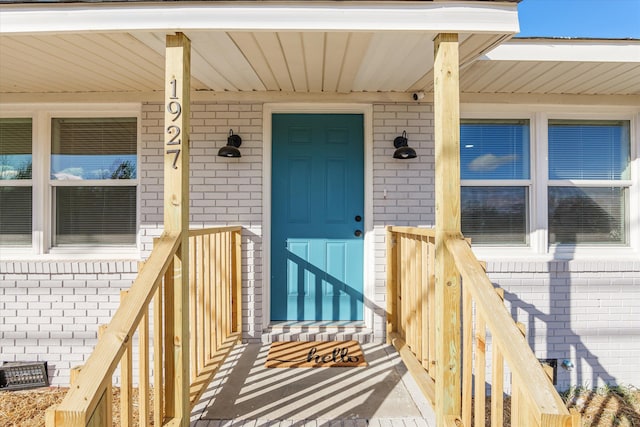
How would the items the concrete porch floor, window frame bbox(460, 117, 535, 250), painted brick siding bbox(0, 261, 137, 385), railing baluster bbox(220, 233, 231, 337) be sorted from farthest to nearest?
window frame bbox(460, 117, 535, 250), painted brick siding bbox(0, 261, 137, 385), railing baluster bbox(220, 233, 231, 337), the concrete porch floor

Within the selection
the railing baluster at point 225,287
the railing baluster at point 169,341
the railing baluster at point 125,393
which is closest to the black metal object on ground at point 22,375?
the railing baluster at point 225,287

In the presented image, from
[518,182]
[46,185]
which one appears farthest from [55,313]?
[518,182]

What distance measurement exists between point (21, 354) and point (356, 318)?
10.3 feet

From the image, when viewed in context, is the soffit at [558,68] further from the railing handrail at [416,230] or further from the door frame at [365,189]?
the railing handrail at [416,230]

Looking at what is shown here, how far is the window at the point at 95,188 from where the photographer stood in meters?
3.46

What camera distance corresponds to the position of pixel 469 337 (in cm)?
184

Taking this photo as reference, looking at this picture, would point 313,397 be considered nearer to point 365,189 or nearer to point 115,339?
point 115,339

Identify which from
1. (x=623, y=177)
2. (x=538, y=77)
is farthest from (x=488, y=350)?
(x=538, y=77)

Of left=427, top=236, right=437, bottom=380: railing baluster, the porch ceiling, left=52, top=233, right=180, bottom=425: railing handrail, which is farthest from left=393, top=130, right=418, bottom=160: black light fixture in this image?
left=52, top=233, right=180, bottom=425: railing handrail

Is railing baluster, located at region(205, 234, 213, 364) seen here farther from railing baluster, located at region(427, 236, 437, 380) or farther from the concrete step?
railing baluster, located at region(427, 236, 437, 380)

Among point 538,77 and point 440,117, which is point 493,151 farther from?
point 440,117

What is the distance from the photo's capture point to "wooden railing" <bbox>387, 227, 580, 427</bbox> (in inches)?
48.9

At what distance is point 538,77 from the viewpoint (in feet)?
10.1

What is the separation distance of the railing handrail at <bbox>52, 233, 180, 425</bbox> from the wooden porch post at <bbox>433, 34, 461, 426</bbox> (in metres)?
1.46
